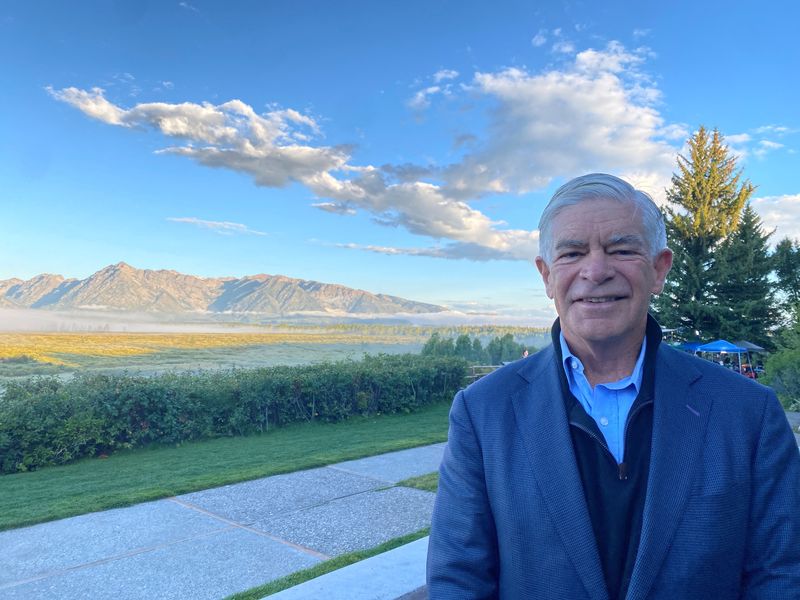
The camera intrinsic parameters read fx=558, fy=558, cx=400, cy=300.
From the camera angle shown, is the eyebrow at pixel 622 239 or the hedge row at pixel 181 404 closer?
the eyebrow at pixel 622 239

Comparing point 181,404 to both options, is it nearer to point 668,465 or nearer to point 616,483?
point 616,483

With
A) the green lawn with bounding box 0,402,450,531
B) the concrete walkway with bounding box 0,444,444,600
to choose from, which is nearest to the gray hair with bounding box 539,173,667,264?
the concrete walkway with bounding box 0,444,444,600

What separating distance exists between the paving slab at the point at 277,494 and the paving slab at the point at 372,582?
220 cm

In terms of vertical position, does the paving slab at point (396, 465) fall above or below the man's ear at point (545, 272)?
below

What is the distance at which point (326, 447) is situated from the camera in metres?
9.10

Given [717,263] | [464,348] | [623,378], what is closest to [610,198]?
[623,378]

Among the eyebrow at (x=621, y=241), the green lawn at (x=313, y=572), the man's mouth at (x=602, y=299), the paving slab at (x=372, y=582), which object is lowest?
the green lawn at (x=313, y=572)

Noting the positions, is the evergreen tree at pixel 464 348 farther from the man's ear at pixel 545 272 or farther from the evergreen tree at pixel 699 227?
the man's ear at pixel 545 272

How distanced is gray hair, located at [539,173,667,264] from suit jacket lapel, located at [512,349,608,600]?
40 cm

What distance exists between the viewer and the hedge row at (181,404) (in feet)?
25.8

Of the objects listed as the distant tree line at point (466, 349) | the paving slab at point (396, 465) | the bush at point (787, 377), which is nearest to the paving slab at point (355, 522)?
the paving slab at point (396, 465)

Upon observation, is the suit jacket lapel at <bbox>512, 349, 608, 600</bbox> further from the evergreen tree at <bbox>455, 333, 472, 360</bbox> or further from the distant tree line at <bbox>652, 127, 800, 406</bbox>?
the distant tree line at <bbox>652, 127, 800, 406</bbox>

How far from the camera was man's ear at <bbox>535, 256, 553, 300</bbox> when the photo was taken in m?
1.62

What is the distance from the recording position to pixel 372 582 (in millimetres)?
2943
